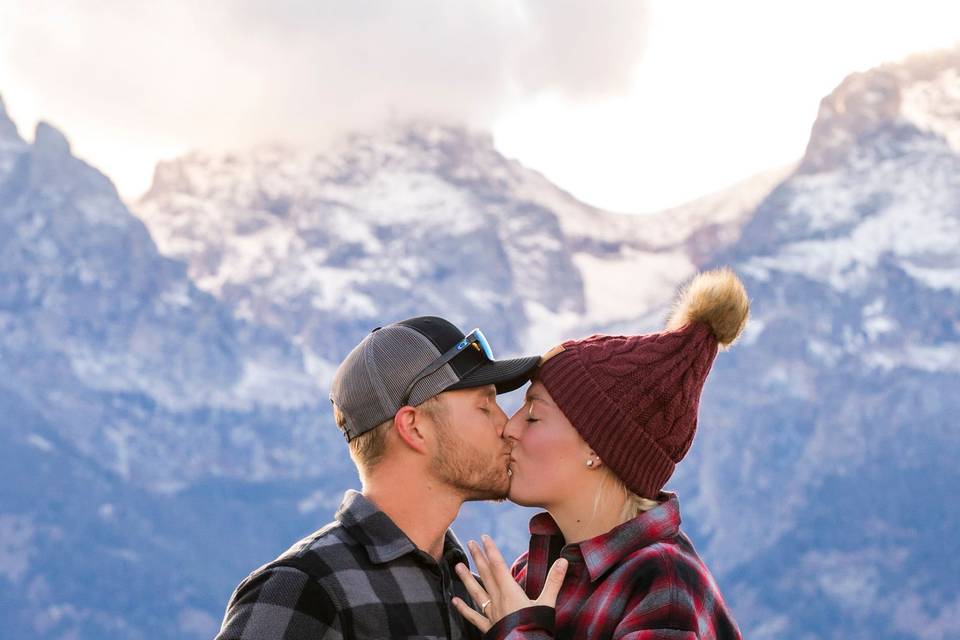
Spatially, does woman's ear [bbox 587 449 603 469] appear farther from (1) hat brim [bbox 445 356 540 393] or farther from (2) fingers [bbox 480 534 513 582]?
(2) fingers [bbox 480 534 513 582]

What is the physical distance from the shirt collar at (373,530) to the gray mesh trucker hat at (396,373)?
0.36 meters

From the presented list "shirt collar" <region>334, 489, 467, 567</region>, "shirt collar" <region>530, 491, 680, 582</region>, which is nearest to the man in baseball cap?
"shirt collar" <region>334, 489, 467, 567</region>

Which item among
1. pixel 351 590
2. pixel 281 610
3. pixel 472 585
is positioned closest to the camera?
pixel 281 610

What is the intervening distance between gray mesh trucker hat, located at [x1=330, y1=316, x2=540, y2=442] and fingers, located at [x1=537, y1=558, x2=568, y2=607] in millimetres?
889

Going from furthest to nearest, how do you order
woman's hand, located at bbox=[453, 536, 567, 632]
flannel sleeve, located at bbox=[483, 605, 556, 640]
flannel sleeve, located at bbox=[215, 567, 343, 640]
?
woman's hand, located at bbox=[453, 536, 567, 632], flannel sleeve, located at bbox=[483, 605, 556, 640], flannel sleeve, located at bbox=[215, 567, 343, 640]

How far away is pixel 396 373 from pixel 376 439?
0.33 m

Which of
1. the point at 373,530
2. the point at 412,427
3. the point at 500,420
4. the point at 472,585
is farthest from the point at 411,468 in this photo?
the point at 472,585

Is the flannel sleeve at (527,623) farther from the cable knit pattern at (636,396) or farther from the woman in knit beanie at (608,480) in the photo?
the cable knit pattern at (636,396)

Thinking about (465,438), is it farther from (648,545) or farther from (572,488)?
(648,545)

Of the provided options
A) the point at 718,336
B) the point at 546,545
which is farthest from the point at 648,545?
the point at 718,336

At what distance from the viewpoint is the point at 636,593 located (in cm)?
513

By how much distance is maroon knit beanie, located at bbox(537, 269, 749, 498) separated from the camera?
5625 millimetres

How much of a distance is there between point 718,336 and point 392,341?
160cm

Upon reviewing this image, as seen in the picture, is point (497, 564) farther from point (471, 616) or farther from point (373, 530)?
point (373, 530)
